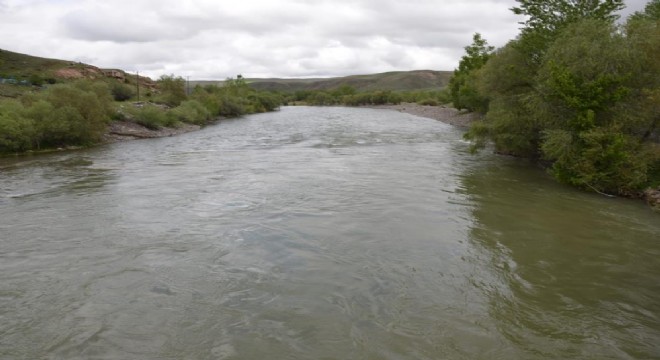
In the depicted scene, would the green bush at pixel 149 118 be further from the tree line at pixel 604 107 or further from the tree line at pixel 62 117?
the tree line at pixel 604 107

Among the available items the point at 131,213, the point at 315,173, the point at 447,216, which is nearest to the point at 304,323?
the point at 447,216

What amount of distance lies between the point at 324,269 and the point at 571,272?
6.07 meters

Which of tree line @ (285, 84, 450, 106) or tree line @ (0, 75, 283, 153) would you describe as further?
tree line @ (285, 84, 450, 106)

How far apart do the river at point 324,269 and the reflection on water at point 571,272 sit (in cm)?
5

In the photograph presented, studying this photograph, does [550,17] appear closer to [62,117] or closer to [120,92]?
[62,117]

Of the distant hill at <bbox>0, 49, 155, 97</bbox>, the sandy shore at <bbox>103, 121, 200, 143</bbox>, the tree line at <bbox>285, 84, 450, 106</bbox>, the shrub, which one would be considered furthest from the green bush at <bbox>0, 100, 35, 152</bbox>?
the tree line at <bbox>285, 84, 450, 106</bbox>

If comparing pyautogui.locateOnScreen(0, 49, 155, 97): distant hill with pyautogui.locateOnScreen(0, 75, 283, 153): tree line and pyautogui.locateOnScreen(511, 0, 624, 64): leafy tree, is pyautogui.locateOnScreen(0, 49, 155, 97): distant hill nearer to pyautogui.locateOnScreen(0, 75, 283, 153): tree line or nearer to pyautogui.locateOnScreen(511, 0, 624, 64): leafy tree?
pyautogui.locateOnScreen(0, 75, 283, 153): tree line

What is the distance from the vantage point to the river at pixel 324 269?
27.5 ft

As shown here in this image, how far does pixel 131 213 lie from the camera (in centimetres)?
1664

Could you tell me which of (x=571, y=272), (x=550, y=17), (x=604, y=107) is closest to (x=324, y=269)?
(x=571, y=272)

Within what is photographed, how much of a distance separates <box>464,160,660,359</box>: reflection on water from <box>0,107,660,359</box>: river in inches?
2.0

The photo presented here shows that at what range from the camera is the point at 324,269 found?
11625mm

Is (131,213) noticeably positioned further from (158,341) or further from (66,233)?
(158,341)

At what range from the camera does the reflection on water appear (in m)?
8.48
